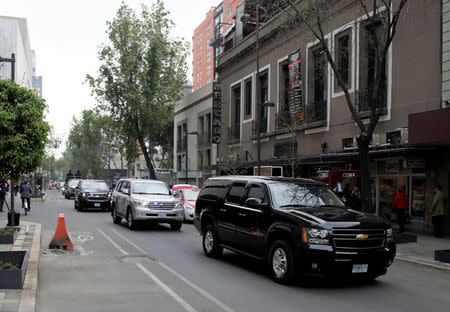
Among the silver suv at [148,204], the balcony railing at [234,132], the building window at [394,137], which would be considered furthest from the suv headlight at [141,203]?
the balcony railing at [234,132]

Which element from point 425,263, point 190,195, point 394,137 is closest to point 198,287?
point 425,263

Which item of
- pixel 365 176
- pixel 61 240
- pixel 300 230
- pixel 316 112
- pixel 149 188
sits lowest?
pixel 61 240

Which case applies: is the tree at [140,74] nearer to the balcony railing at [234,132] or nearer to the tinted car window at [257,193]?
the balcony railing at [234,132]

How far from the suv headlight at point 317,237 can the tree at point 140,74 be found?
39.1 meters

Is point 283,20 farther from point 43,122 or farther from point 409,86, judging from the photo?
point 43,122

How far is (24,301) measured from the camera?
657cm

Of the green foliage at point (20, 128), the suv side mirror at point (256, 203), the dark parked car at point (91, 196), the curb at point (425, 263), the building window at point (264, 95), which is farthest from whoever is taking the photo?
the building window at point (264, 95)

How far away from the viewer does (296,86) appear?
25.1 m

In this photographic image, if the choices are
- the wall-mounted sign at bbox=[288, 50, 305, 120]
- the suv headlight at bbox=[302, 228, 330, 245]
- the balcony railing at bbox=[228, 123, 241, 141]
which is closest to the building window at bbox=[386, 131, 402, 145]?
the wall-mounted sign at bbox=[288, 50, 305, 120]

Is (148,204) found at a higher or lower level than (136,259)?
higher

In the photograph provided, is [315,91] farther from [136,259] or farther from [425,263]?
[136,259]

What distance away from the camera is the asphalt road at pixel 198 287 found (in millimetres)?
6949

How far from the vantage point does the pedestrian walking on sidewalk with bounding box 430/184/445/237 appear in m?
15.6

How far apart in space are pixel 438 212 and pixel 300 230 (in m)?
9.75
